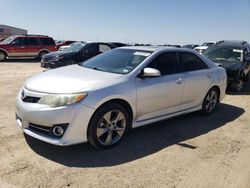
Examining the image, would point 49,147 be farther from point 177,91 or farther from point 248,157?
point 248,157

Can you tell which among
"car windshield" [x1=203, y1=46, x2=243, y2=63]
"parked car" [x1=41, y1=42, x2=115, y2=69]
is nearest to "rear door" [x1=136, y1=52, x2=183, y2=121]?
"car windshield" [x1=203, y1=46, x2=243, y2=63]

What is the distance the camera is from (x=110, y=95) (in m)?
4.42

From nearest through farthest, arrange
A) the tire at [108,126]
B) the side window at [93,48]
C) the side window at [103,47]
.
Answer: the tire at [108,126] → the side window at [93,48] → the side window at [103,47]

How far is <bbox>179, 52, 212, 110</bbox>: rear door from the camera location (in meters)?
5.93

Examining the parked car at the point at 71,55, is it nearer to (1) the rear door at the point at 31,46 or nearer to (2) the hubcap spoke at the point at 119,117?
(1) the rear door at the point at 31,46

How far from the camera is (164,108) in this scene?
5465 millimetres

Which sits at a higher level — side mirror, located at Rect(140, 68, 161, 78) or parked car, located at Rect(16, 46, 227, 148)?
side mirror, located at Rect(140, 68, 161, 78)

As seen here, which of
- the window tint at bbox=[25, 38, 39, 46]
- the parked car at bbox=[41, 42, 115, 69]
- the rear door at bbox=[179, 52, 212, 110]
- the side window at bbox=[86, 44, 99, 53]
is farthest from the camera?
the window tint at bbox=[25, 38, 39, 46]

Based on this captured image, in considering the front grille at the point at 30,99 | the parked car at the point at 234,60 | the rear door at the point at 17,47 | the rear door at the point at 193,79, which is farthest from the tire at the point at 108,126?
the rear door at the point at 17,47

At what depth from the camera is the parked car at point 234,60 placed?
386 inches

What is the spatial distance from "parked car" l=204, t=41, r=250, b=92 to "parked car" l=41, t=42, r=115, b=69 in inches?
253

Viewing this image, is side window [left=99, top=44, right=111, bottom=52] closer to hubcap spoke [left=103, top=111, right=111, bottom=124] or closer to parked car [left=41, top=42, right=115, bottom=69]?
parked car [left=41, top=42, right=115, bottom=69]

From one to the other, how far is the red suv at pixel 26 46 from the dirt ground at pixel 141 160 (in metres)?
15.4

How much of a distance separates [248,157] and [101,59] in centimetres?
314
